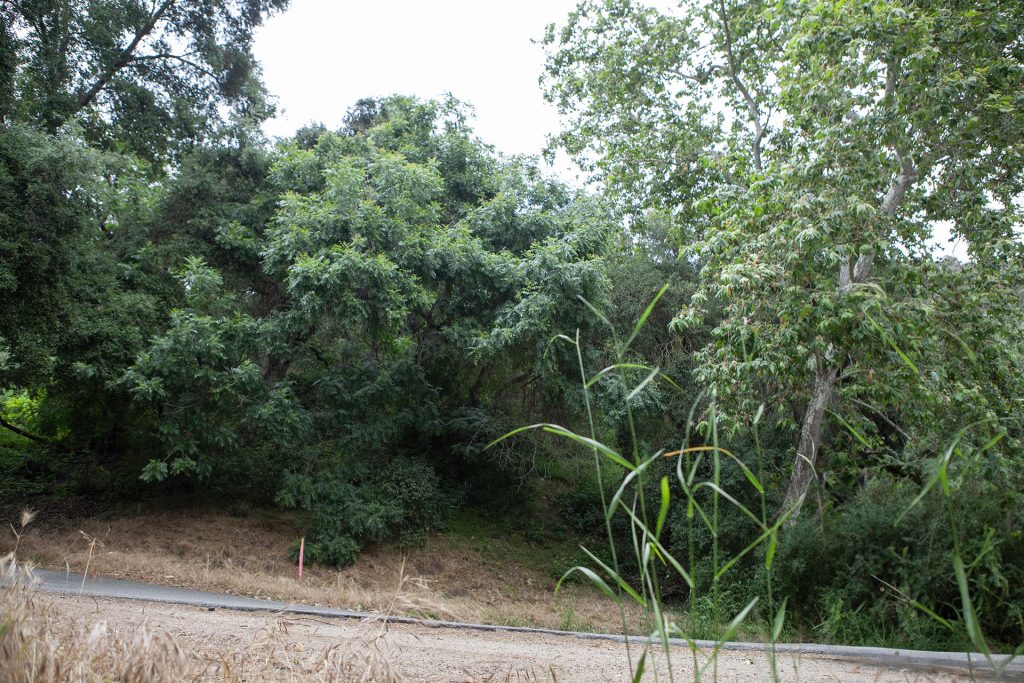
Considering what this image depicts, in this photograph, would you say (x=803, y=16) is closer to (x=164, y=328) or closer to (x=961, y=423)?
(x=961, y=423)

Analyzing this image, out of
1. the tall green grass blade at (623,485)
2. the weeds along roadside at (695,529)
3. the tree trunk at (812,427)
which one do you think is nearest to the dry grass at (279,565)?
the weeds along roadside at (695,529)

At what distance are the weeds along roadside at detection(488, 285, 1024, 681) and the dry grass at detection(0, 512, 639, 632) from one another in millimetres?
1067

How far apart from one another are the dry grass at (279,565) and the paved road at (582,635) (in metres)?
0.77

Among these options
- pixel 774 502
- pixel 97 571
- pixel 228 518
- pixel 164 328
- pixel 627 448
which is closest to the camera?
pixel 97 571

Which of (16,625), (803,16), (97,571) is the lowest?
(97,571)

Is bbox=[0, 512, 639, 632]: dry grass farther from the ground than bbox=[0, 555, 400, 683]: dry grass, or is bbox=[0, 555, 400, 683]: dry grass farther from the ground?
bbox=[0, 555, 400, 683]: dry grass

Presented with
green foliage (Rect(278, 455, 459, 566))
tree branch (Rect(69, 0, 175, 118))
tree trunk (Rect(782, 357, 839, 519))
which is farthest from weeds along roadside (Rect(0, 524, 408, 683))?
tree branch (Rect(69, 0, 175, 118))

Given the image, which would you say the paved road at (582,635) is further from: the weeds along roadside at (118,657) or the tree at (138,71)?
the tree at (138,71)

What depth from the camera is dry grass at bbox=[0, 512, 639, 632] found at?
10000 millimetres

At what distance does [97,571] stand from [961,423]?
37.4 ft

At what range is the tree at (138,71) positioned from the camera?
43.2 feet

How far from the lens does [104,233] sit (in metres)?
13.5

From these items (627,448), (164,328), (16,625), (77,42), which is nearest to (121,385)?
(164,328)

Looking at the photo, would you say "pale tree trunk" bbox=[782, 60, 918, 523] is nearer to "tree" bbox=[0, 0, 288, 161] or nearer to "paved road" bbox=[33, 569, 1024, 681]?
"paved road" bbox=[33, 569, 1024, 681]
